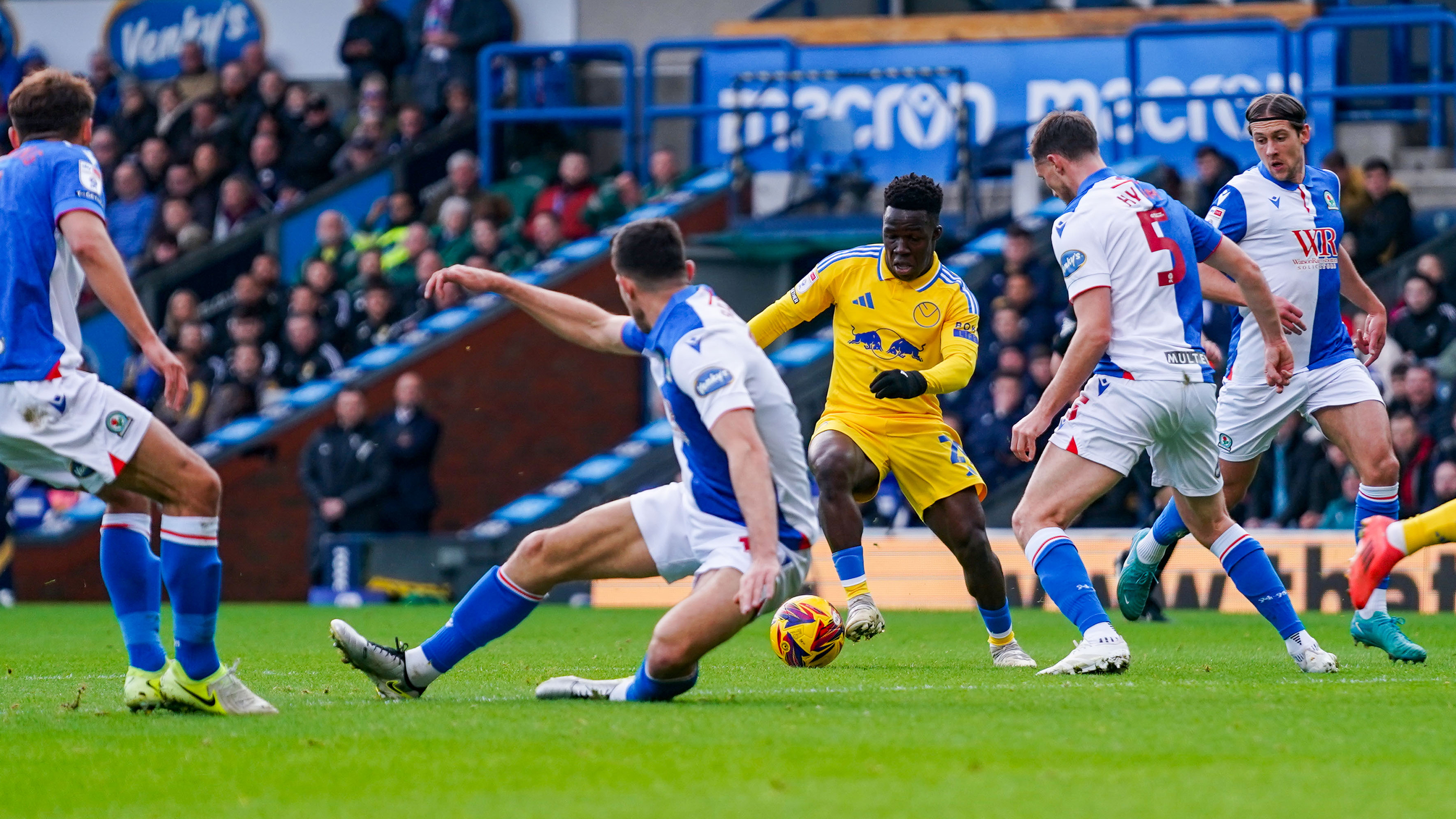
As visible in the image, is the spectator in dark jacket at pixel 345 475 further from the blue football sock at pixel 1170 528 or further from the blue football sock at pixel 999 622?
the blue football sock at pixel 1170 528

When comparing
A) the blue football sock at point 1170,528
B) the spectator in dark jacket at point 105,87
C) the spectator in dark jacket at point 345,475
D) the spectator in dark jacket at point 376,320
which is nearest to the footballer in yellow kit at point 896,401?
the blue football sock at point 1170,528

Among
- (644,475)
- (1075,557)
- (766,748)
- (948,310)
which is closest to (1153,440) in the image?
(1075,557)

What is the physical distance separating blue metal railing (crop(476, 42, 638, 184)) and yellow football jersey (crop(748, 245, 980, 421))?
36.8 feet

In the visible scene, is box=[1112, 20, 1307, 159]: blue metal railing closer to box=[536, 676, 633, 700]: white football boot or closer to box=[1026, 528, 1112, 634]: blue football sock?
box=[1026, 528, 1112, 634]: blue football sock

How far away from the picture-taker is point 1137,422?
7.40 metres

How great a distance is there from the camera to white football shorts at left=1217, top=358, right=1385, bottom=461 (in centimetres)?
852

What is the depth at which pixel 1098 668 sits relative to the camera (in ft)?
24.4

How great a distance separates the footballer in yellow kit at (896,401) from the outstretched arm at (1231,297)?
3.33 ft

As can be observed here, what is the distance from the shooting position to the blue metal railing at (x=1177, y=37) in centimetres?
1723

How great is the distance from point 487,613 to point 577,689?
52cm

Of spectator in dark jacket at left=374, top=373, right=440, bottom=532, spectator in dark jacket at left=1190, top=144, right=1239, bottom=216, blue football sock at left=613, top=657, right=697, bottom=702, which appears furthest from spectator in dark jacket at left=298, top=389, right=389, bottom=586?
blue football sock at left=613, top=657, right=697, bottom=702

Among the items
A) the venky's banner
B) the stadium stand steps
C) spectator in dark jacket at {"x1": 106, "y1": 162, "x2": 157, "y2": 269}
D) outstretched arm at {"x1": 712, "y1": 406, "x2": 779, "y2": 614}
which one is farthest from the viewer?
spectator in dark jacket at {"x1": 106, "y1": 162, "x2": 157, "y2": 269}

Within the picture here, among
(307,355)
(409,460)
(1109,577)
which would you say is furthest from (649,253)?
(307,355)

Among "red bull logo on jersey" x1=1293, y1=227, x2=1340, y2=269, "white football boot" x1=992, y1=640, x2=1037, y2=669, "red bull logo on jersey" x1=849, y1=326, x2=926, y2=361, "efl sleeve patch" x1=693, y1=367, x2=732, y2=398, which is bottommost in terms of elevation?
"white football boot" x1=992, y1=640, x2=1037, y2=669
